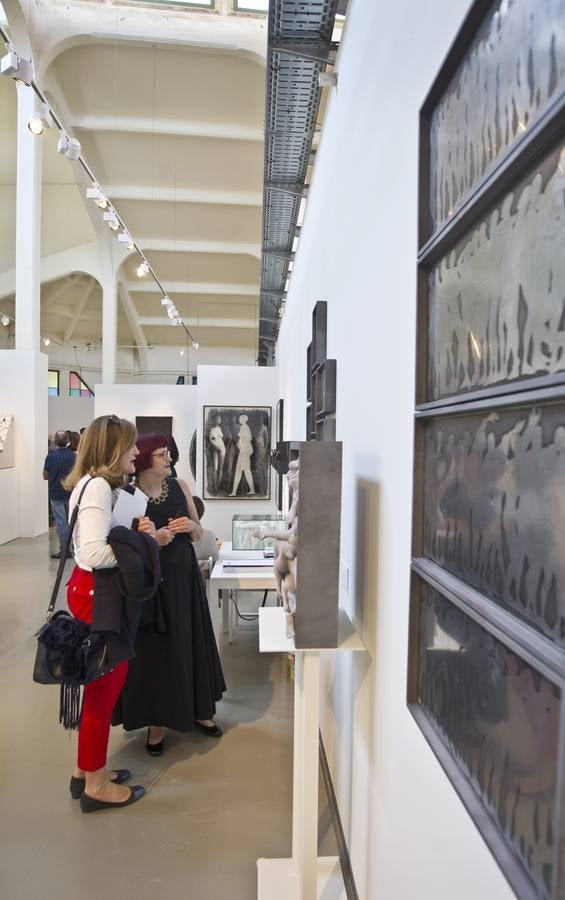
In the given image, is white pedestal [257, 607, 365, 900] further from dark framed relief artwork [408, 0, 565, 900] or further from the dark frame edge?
dark framed relief artwork [408, 0, 565, 900]

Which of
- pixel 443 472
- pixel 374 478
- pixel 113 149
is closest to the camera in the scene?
pixel 443 472

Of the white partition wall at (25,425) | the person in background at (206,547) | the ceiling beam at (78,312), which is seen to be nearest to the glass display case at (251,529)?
the person in background at (206,547)

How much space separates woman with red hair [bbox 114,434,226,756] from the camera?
2.78 metres

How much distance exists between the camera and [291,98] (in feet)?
10.9

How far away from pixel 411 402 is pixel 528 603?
0.69 meters

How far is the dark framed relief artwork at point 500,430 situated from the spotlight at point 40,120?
4.89 meters

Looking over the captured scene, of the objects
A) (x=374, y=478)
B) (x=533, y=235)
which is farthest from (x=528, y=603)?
(x=374, y=478)

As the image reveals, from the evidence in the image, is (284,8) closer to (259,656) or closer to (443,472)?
(443,472)

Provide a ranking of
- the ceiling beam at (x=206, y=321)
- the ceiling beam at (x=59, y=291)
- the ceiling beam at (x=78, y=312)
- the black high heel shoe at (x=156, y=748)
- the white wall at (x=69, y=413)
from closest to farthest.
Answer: the black high heel shoe at (x=156, y=748), the white wall at (x=69, y=413), the ceiling beam at (x=59, y=291), the ceiling beam at (x=78, y=312), the ceiling beam at (x=206, y=321)

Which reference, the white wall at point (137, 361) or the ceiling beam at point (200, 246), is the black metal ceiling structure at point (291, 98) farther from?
the white wall at point (137, 361)

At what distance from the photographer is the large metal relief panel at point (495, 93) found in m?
0.67

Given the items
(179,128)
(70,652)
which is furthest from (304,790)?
(179,128)

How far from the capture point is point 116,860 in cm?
213

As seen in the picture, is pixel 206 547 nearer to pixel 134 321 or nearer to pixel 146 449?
pixel 146 449
